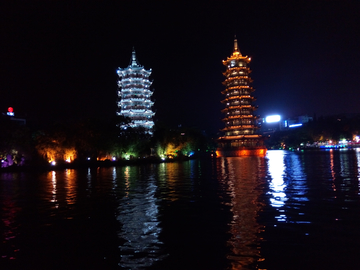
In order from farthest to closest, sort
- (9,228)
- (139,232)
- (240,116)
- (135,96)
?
(135,96) < (240,116) < (9,228) < (139,232)

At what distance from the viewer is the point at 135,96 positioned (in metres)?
94.8

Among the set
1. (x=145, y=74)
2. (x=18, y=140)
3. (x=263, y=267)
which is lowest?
(x=263, y=267)

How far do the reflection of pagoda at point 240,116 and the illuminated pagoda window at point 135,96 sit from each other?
2430 cm

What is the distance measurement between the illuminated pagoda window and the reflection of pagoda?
24.3m

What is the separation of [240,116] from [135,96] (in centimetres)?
3259

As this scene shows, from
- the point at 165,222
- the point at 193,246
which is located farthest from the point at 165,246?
the point at 165,222

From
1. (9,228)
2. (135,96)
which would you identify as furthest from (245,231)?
(135,96)

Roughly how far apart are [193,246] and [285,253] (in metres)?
2.31

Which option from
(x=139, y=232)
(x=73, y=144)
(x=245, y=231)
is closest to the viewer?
(x=245, y=231)

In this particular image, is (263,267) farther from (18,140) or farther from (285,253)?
(18,140)

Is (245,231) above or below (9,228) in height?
below

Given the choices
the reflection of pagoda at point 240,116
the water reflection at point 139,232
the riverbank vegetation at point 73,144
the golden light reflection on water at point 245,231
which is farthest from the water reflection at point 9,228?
the reflection of pagoda at point 240,116

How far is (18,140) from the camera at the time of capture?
49000 millimetres

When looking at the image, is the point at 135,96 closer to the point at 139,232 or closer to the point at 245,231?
the point at 139,232
